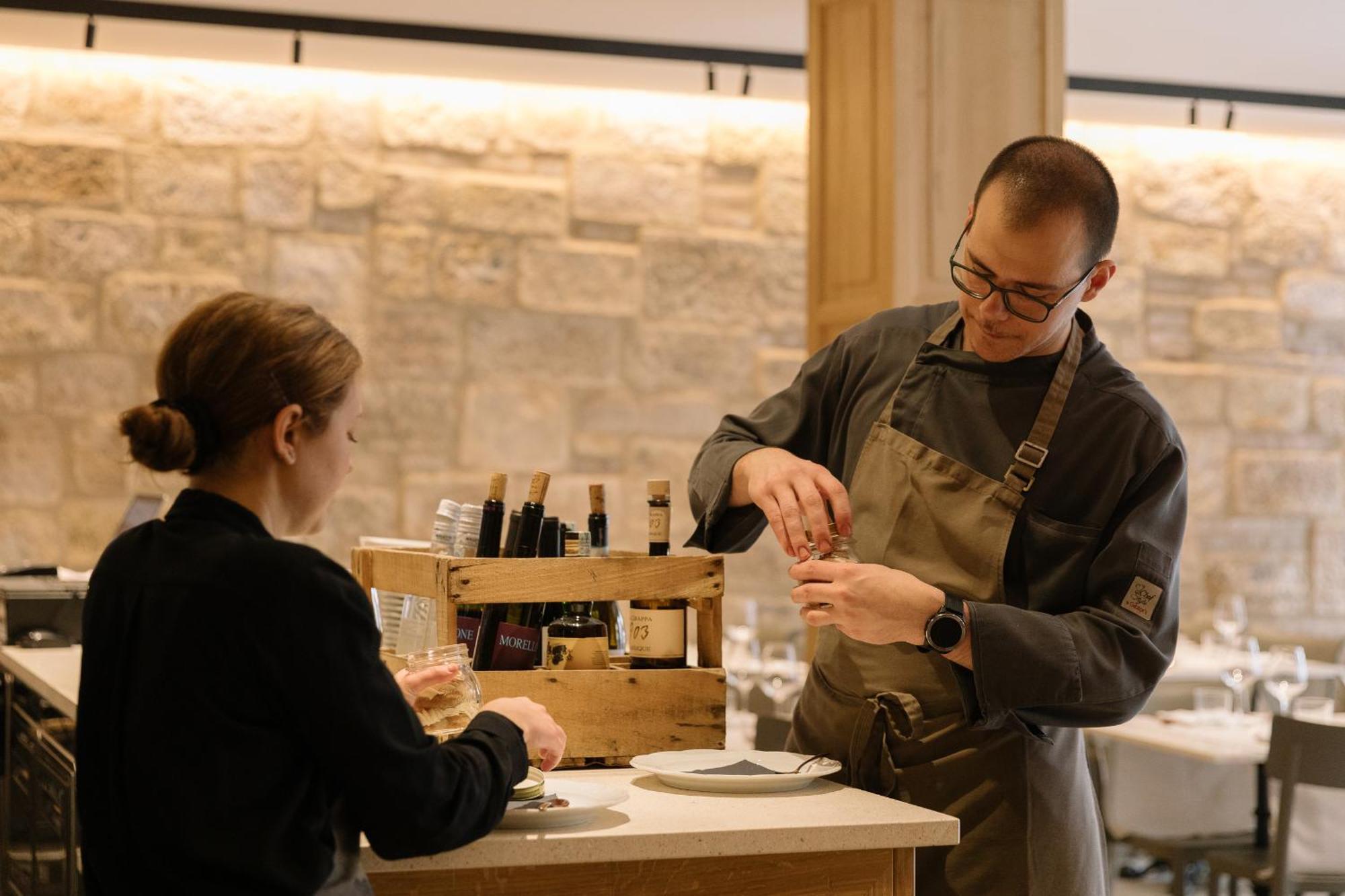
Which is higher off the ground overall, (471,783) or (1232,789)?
(471,783)

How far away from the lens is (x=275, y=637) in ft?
4.57

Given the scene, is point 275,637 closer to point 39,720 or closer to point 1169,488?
point 1169,488

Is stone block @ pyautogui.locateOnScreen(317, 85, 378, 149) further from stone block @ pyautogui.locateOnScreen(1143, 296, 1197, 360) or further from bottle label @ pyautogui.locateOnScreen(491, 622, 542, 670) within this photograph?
bottle label @ pyautogui.locateOnScreen(491, 622, 542, 670)

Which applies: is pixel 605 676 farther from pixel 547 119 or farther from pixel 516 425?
pixel 547 119

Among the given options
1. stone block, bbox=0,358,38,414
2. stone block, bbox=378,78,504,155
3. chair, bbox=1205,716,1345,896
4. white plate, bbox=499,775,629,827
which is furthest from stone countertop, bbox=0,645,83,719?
stone block, bbox=378,78,504,155

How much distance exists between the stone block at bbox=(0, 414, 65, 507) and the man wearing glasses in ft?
15.3

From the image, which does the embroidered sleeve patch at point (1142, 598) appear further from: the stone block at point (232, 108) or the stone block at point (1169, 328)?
the stone block at point (1169, 328)

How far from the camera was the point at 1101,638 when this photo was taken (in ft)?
6.47

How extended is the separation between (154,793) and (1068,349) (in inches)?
54.2

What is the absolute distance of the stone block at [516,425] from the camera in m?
6.51

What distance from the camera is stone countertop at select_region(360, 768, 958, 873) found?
1683mm

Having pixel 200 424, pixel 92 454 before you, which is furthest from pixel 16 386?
pixel 200 424

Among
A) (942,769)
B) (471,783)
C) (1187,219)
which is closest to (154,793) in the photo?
(471,783)

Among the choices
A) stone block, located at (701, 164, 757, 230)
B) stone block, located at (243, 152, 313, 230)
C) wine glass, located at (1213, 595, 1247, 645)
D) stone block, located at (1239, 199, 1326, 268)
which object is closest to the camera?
wine glass, located at (1213, 595, 1247, 645)
